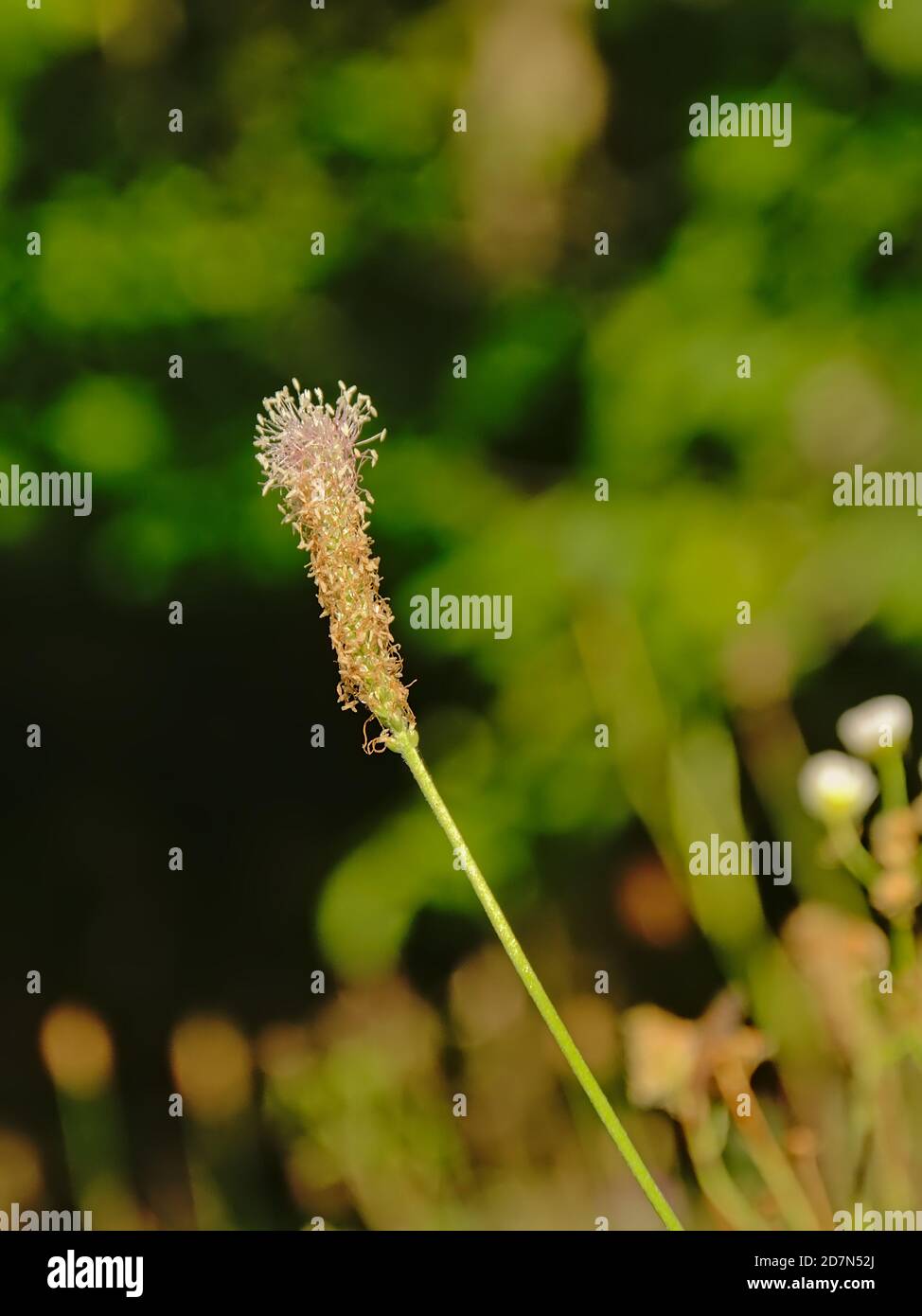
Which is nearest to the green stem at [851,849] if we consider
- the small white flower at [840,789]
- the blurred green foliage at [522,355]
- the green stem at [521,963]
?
the small white flower at [840,789]

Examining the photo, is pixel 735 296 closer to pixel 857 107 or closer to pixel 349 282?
pixel 857 107

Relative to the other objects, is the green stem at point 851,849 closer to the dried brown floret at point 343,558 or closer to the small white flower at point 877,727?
the small white flower at point 877,727

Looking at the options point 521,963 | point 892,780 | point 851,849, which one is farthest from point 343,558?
point 892,780

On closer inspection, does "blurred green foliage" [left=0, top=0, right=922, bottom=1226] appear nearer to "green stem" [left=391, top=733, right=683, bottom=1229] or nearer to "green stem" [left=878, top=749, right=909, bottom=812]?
"green stem" [left=878, top=749, right=909, bottom=812]

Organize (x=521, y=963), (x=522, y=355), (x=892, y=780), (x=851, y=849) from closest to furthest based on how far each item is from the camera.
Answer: (x=521, y=963)
(x=851, y=849)
(x=892, y=780)
(x=522, y=355)

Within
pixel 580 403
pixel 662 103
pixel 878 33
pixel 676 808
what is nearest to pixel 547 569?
pixel 580 403

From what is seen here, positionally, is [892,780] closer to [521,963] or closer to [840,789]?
[840,789]
